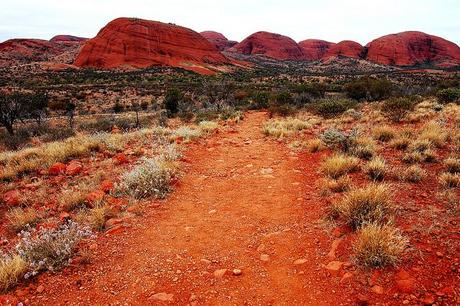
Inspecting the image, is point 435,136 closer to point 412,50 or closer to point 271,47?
point 412,50

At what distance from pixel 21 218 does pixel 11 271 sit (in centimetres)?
182

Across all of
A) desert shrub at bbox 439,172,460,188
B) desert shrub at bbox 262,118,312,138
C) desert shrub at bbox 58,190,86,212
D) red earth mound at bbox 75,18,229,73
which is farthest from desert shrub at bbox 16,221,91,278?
red earth mound at bbox 75,18,229,73

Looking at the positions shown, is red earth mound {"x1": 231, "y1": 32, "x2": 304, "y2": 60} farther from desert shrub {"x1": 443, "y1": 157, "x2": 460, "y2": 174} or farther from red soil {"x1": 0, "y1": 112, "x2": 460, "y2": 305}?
red soil {"x1": 0, "y1": 112, "x2": 460, "y2": 305}

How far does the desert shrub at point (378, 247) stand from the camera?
3.48m

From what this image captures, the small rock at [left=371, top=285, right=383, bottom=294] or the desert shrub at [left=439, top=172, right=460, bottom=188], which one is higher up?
the desert shrub at [left=439, top=172, right=460, bottom=188]

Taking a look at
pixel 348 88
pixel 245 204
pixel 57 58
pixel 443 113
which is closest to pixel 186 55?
pixel 57 58

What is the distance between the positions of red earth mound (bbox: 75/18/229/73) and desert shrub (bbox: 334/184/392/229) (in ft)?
192

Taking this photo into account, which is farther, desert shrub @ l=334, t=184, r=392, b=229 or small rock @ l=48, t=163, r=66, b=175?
small rock @ l=48, t=163, r=66, b=175

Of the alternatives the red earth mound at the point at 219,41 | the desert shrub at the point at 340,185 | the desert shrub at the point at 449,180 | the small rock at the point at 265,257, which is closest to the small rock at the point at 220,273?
the small rock at the point at 265,257

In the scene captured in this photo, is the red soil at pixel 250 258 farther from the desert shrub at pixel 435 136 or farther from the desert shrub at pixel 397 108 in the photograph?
the desert shrub at pixel 397 108

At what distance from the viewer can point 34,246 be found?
4.15m

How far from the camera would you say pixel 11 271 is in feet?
12.1

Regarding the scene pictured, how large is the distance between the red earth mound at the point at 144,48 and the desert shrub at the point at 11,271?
59.0 m

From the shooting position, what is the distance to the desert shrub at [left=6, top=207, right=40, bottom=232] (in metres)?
5.19
